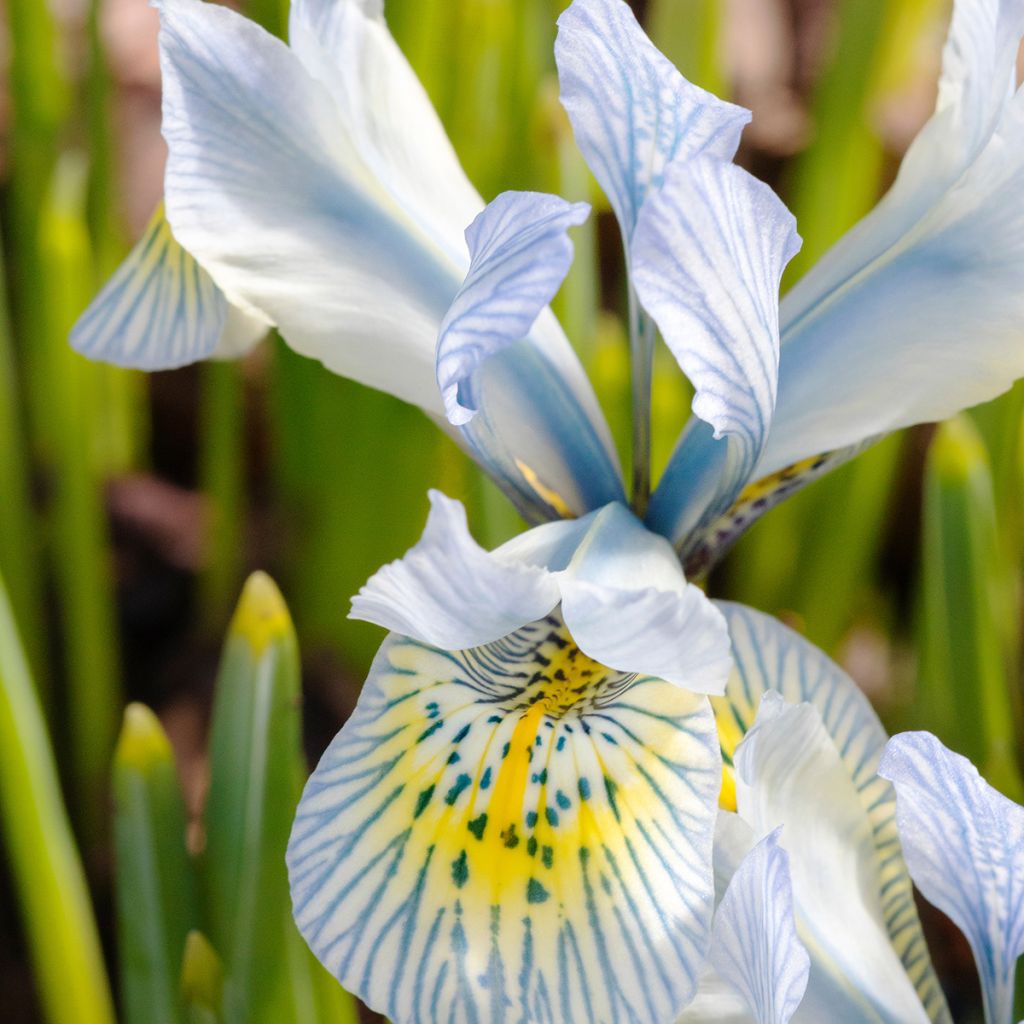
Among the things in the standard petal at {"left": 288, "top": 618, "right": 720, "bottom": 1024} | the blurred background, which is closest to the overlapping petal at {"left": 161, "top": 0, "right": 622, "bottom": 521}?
the standard petal at {"left": 288, "top": 618, "right": 720, "bottom": 1024}

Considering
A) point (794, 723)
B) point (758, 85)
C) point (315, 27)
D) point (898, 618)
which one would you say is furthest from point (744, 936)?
point (758, 85)

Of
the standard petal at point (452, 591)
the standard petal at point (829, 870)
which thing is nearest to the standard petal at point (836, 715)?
the standard petal at point (829, 870)

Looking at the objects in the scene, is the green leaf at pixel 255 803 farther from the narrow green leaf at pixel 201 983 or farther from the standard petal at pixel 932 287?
the standard petal at pixel 932 287

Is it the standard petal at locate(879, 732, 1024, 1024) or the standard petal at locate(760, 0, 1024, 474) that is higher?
the standard petal at locate(760, 0, 1024, 474)

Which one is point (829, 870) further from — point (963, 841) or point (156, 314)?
point (156, 314)

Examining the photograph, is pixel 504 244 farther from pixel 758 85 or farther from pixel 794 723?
pixel 758 85

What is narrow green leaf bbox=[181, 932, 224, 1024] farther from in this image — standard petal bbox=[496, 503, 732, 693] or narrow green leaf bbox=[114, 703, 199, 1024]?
standard petal bbox=[496, 503, 732, 693]
